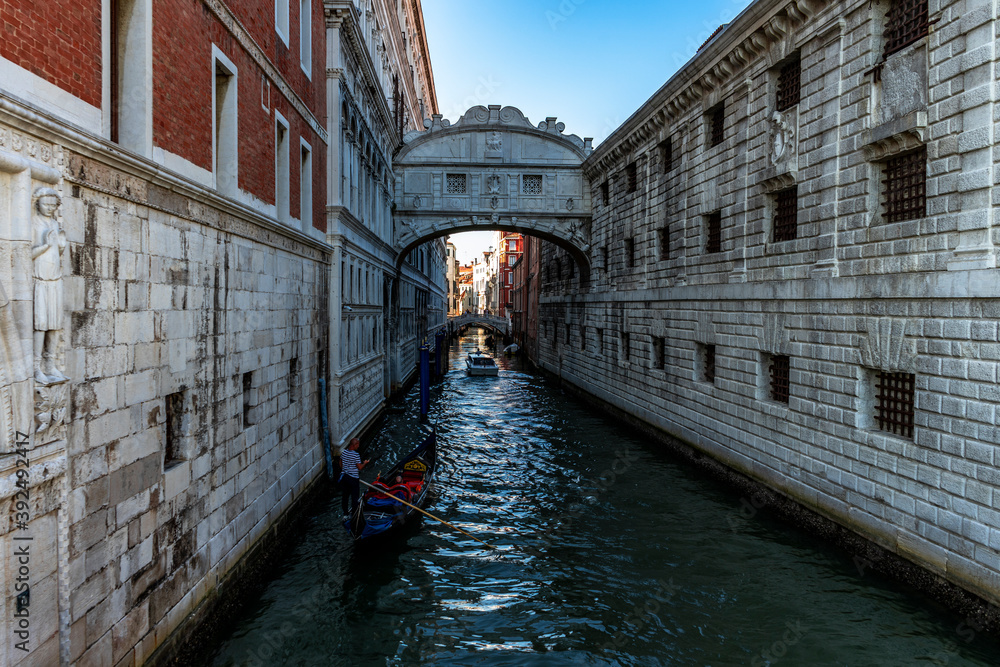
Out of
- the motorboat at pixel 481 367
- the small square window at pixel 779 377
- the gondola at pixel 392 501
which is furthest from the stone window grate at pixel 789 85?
the motorboat at pixel 481 367

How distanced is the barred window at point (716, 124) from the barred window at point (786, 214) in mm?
2817

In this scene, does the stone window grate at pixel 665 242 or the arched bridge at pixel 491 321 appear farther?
the arched bridge at pixel 491 321

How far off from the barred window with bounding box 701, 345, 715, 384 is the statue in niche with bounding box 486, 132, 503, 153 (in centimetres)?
1254

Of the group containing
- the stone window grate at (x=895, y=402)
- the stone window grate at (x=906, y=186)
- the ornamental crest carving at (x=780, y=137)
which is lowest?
the stone window grate at (x=895, y=402)

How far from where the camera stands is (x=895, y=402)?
317 inches

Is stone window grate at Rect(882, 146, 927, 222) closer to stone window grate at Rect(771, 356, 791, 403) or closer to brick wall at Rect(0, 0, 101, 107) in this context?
stone window grate at Rect(771, 356, 791, 403)

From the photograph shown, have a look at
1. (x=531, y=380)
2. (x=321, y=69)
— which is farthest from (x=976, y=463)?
(x=531, y=380)

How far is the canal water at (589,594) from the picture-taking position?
21.1 feet

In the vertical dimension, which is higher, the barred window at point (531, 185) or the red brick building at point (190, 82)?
the barred window at point (531, 185)

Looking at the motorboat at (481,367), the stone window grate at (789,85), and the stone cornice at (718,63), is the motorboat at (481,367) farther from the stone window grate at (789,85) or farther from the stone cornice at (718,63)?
the stone window grate at (789,85)

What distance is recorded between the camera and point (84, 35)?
4.45m

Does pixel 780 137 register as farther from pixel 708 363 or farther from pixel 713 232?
pixel 708 363

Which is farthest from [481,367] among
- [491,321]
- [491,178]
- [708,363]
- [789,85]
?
[491,321]

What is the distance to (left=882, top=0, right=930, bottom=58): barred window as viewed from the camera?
7711 millimetres
